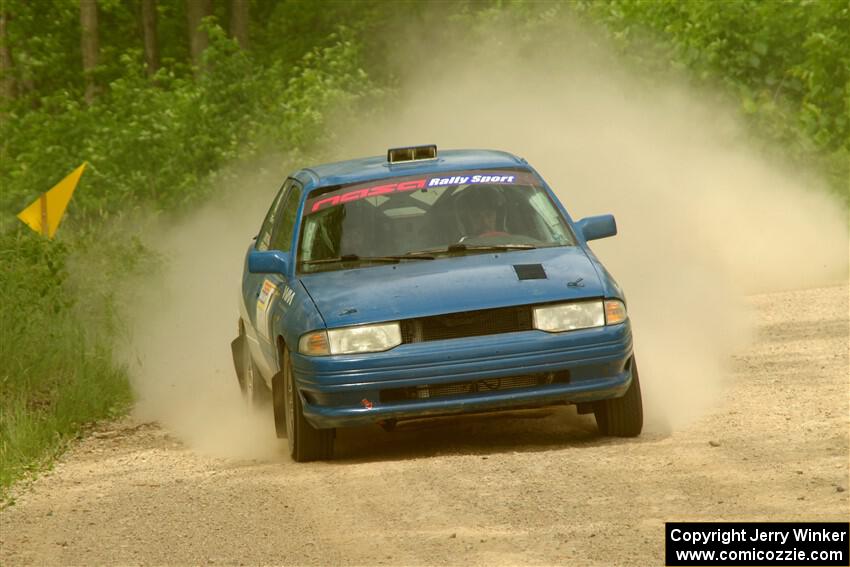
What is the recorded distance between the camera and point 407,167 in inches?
439

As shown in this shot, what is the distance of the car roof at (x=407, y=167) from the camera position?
36.2 ft

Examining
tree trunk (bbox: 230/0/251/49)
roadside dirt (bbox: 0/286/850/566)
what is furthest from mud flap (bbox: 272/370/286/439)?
tree trunk (bbox: 230/0/251/49)

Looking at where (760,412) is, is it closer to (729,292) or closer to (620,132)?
(729,292)

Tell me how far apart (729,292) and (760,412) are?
7.73 meters

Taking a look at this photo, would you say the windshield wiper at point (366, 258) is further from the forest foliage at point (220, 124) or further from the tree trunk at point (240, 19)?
the tree trunk at point (240, 19)

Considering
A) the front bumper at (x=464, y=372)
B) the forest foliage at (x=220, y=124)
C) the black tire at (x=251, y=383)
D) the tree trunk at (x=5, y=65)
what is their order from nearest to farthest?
the front bumper at (x=464, y=372) → the black tire at (x=251, y=383) → the forest foliage at (x=220, y=124) → the tree trunk at (x=5, y=65)

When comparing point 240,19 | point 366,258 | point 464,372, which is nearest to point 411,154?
point 366,258

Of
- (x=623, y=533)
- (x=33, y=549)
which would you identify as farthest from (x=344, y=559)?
(x=33, y=549)

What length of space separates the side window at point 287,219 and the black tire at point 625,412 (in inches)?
89.9

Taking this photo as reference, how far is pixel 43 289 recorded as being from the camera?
51.3 feet

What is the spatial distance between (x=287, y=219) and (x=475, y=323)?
243 centimetres

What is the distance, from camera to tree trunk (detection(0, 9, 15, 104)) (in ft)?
124

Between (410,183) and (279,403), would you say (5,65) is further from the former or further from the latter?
(279,403)

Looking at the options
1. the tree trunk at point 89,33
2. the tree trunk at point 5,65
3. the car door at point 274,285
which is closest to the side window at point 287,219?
the car door at point 274,285
